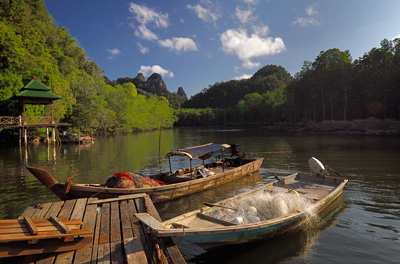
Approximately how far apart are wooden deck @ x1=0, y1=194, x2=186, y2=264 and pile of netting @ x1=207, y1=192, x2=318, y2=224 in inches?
82.6

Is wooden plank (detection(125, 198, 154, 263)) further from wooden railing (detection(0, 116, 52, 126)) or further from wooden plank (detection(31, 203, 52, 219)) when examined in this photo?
wooden railing (detection(0, 116, 52, 126))

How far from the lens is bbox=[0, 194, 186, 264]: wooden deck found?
169 inches

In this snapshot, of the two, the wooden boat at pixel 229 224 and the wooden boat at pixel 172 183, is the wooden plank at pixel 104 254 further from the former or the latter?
the wooden boat at pixel 172 183

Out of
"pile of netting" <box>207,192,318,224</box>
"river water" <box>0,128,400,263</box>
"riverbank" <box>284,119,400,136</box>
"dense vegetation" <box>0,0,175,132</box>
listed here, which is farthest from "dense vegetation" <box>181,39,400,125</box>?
"pile of netting" <box>207,192,318,224</box>

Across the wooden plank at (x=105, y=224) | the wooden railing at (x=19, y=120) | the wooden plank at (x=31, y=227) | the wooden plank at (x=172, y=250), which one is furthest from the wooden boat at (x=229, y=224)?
the wooden railing at (x=19, y=120)

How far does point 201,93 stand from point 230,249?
13285 centimetres

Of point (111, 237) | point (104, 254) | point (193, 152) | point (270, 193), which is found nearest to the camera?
point (104, 254)

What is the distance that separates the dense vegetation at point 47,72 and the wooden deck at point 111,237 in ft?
50.8

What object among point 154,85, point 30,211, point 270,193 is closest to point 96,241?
point 30,211

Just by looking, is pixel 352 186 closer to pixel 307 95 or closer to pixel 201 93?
pixel 307 95

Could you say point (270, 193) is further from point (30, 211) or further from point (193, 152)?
point (30, 211)

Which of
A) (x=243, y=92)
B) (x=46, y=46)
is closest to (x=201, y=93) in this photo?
(x=243, y=92)

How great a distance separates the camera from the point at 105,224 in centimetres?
562

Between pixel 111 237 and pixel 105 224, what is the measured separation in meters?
0.71
